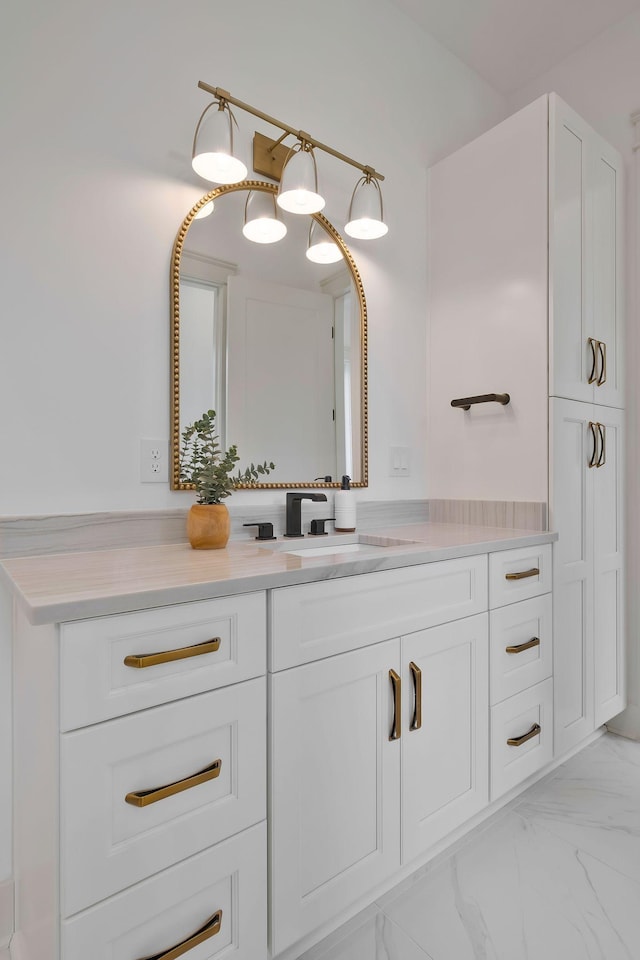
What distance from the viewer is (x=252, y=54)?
174 centimetres

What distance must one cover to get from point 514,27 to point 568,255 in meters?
1.15

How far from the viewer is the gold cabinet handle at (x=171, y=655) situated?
879mm

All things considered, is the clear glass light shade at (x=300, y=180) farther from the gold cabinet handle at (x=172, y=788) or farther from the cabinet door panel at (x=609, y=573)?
the gold cabinet handle at (x=172, y=788)

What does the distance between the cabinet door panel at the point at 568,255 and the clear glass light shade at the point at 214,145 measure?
3.67ft

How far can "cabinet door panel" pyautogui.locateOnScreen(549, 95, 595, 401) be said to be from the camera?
1.86 m

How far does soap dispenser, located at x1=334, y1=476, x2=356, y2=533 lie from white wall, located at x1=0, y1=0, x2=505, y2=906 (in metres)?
0.23

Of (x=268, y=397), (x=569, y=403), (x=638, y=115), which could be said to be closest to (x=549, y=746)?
(x=569, y=403)

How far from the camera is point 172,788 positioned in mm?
915

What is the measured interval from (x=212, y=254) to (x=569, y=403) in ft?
4.36

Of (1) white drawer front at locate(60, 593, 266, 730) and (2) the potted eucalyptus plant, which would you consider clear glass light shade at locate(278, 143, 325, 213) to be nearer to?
(2) the potted eucalyptus plant

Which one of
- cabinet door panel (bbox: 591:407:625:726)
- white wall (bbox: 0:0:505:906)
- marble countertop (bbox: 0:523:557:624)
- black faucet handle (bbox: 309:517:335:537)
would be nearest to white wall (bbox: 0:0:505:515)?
white wall (bbox: 0:0:505:906)

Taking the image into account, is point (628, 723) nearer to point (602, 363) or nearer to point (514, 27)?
point (602, 363)

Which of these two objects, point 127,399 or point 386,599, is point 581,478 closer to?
point 386,599

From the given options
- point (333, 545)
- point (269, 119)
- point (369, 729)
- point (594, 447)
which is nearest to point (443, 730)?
point (369, 729)
